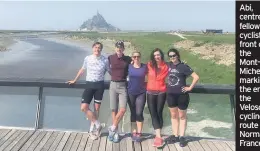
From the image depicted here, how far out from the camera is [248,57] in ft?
17.1

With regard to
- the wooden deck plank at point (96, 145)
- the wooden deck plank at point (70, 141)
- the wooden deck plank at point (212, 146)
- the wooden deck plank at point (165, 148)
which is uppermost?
the wooden deck plank at point (70, 141)

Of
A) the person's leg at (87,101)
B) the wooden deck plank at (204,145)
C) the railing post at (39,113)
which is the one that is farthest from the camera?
the railing post at (39,113)

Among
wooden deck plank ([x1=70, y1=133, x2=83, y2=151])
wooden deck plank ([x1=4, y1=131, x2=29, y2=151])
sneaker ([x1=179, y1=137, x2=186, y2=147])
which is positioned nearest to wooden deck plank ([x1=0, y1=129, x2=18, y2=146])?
wooden deck plank ([x1=4, y1=131, x2=29, y2=151])

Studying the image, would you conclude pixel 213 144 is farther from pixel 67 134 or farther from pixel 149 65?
pixel 67 134

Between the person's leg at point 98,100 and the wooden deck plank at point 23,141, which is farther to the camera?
the person's leg at point 98,100

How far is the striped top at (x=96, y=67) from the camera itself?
641cm

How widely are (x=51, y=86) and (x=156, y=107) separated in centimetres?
207

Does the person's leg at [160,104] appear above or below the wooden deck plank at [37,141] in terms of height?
above

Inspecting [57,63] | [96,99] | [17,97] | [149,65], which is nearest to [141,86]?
Answer: [149,65]

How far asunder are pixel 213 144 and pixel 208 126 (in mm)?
1562

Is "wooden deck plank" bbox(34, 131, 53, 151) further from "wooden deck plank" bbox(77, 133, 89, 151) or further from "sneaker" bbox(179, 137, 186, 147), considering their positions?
"sneaker" bbox(179, 137, 186, 147)

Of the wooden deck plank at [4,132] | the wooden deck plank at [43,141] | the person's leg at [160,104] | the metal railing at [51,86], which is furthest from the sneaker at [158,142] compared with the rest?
the wooden deck plank at [4,132]

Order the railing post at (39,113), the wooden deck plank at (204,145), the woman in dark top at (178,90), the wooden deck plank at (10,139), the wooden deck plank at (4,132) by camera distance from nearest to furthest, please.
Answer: the woman in dark top at (178,90)
the wooden deck plank at (10,139)
the wooden deck plank at (204,145)
the wooden deck plank at (4,132)
the railing post at (39,113)

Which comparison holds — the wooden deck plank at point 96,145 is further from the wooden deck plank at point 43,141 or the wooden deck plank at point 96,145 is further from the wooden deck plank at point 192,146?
the wooden deck plank at point 192,146
